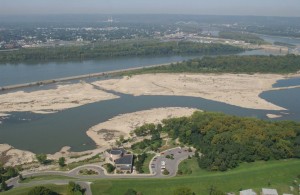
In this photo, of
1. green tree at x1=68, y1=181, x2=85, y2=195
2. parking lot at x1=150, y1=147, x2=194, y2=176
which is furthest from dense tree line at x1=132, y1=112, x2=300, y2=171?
green tree at x1=68, y1=181, x2=85, y2=195

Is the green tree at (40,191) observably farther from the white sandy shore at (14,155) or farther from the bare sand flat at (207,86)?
the bare sand flat at (207,86)

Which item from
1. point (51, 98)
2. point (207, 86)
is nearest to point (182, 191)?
point (51, 98)

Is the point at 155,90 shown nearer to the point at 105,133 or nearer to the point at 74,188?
the point at 105,133

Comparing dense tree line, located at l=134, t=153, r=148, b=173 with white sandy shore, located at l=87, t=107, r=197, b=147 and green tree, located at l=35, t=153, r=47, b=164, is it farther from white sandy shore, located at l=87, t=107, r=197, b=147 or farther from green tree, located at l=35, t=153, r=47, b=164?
green tree, located at l=35, t=153, r=47, b=164

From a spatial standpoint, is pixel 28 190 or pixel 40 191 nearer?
pixel 40 191

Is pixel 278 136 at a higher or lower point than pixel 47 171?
higher

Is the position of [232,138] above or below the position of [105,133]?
above

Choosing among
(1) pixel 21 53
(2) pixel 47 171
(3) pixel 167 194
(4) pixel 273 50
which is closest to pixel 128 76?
(1) pixel 21 53

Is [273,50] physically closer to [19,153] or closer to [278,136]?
[278,136]
